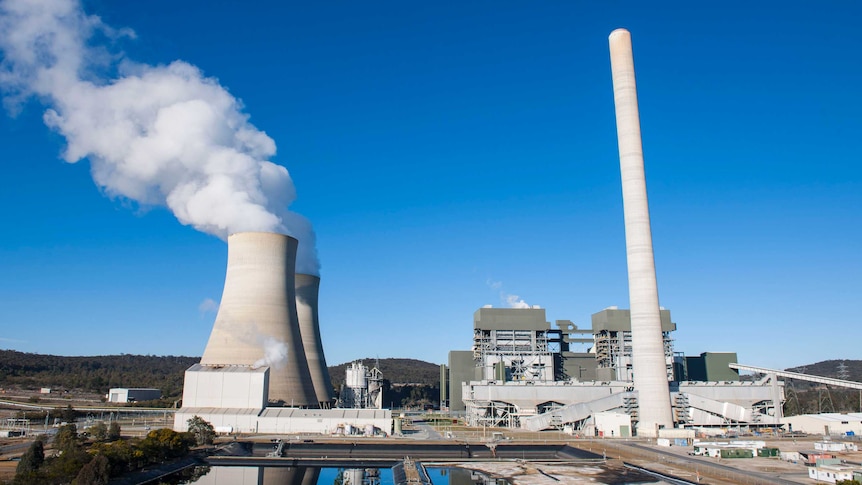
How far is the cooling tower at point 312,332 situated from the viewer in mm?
45094

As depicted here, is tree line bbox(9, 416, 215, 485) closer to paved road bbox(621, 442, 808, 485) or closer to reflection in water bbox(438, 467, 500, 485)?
reflection in water bbox(438, 467, 500, 485)

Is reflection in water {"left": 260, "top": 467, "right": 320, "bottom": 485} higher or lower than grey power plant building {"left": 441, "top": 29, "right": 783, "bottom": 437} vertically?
lower

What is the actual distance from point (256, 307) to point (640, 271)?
899 inches

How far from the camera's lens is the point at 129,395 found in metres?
70.1

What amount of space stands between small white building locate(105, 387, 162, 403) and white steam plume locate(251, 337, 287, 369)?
40.3 m

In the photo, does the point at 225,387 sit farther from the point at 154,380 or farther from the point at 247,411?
the point at 154,380

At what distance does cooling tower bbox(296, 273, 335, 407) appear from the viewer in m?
45.1

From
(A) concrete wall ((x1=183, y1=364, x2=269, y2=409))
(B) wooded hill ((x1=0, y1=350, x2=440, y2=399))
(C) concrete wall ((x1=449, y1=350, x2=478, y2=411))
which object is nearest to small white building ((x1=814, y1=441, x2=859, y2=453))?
(A) concrete wall ((x1=183, y1=364, x2=269, y2=409))

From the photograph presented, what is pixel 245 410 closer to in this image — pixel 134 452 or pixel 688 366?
pixel 134 452

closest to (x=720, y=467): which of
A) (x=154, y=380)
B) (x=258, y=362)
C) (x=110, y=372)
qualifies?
(x=258, y=362)

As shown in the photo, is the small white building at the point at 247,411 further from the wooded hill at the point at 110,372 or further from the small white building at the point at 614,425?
the wooded hill at the point at 110,372

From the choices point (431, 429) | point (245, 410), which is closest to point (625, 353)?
point (431, 429)

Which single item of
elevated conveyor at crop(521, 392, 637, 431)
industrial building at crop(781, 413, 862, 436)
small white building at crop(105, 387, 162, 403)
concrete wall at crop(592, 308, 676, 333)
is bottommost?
industrial building at crop(781, 413, 862, 436)

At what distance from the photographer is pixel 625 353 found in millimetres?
60906
